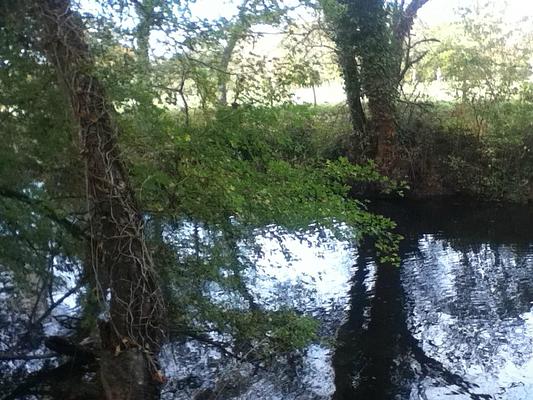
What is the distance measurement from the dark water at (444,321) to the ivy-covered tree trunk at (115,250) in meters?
2.66

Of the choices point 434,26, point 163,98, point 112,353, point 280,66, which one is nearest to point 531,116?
point 434,26

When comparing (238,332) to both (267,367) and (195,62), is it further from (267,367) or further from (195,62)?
(195,62)

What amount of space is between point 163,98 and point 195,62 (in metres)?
0.49

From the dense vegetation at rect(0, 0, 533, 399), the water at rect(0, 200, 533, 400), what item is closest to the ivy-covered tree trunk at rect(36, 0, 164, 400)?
the dense vegetation at rect(0, 0, 533, 399)

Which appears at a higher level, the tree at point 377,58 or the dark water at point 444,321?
the tree at point 377,58

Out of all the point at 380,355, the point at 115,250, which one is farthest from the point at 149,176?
the point at 380,355

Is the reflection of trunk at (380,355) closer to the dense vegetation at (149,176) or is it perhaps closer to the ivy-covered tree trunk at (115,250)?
the dense vegetation at (149,176)

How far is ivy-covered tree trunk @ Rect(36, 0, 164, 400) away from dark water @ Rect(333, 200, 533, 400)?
8.73 ft

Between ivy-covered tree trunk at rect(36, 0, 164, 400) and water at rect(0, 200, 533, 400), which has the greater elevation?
ivy-covered tree trunk at rect(36, 0, 164, 400)

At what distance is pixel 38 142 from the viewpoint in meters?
5.55

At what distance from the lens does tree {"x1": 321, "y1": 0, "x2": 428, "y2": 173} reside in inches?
601

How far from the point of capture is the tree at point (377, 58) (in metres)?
15.3

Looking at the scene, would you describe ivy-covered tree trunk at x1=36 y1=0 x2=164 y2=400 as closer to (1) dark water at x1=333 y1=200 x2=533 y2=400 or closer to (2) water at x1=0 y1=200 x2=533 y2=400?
(2) water at x1=0 y1=200 x2=533 y2=400

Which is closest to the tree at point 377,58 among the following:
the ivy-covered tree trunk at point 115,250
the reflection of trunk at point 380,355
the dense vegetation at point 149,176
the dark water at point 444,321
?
the dark water at point 444,321
